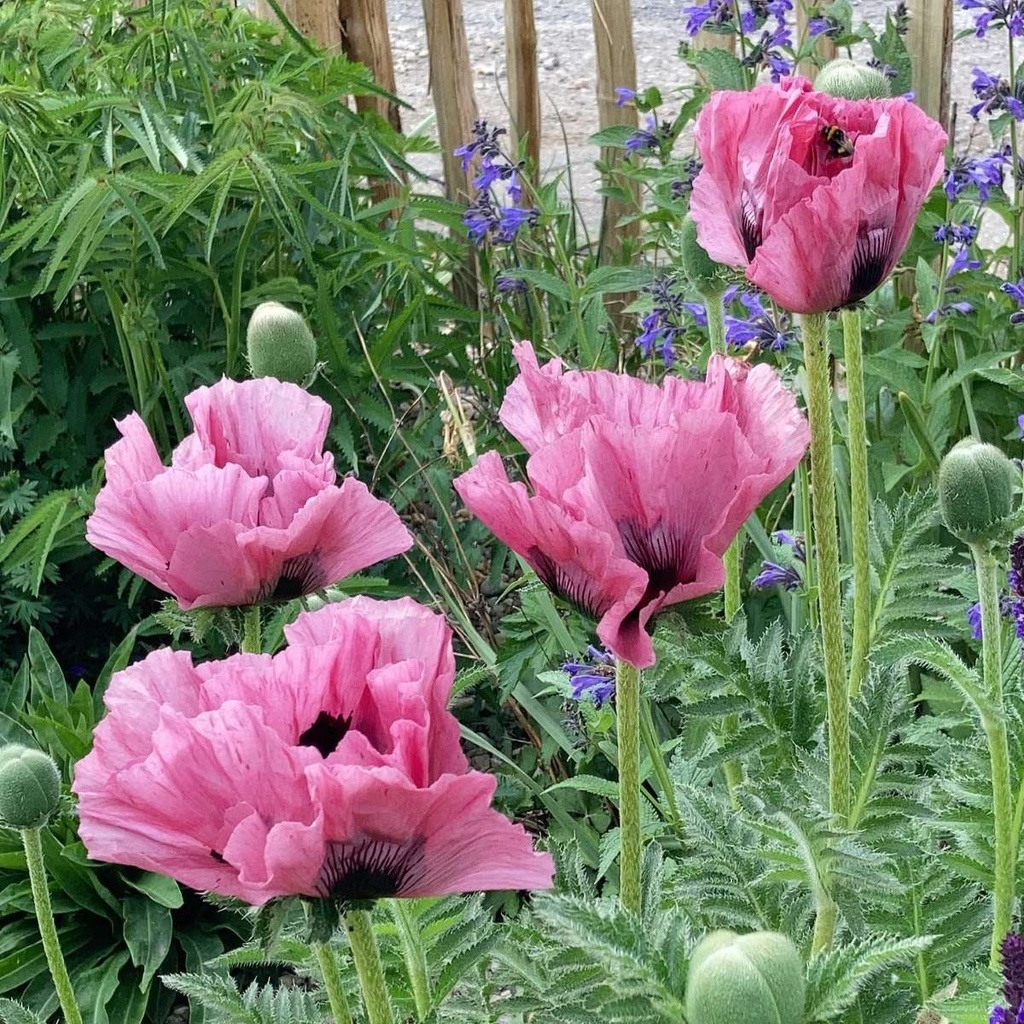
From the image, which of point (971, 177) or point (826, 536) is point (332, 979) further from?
point (971, 177)

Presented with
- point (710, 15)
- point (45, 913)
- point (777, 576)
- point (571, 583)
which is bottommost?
point (777, 576)

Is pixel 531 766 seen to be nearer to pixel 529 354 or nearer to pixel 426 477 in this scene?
pixel 426 477

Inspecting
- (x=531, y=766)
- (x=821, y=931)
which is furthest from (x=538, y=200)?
(x=821, y=931)

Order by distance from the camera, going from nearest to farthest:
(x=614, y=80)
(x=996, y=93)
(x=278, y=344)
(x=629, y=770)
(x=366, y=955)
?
1. (x=366, y=955)
2. (x=629, y=770)
3. (x=278, y=344)
4. (x=996, y=93)
5. (x=614, y=80)

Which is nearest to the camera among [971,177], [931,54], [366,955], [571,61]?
[366,955]

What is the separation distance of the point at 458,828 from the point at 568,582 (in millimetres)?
165

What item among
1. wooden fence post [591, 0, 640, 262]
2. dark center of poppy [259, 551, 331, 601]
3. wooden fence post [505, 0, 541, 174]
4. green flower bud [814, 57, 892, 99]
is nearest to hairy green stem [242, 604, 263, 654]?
dark center of poppy [259, 551, 331, 601]

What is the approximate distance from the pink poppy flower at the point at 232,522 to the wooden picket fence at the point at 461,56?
2.13 metres

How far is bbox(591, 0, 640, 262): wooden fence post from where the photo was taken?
2920mm

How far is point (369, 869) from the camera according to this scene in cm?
64

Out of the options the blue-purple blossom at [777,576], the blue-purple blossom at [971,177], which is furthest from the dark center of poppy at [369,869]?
the blue-purple blossom at [971,177]

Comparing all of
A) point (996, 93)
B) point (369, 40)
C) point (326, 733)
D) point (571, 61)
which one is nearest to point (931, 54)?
point (996, 93)

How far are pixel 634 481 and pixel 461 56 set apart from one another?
98.1 inches

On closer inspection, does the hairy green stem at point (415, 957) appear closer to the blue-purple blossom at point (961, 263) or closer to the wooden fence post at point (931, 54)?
the blue-purple blossom at point (961, 263)
